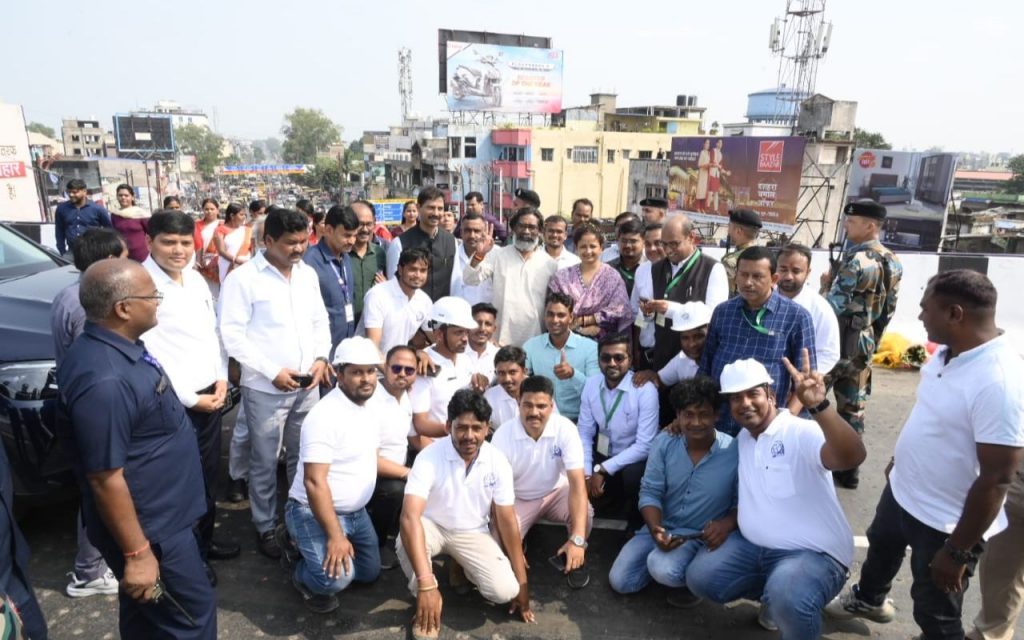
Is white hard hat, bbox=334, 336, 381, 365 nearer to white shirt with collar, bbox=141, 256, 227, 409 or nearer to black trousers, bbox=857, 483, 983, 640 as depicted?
white shirt with collar, bbox=141, 256, 227, 409

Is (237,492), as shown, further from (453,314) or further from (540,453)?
(540,453)

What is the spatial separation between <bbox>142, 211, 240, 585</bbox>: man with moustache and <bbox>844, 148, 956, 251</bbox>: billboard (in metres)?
24.0

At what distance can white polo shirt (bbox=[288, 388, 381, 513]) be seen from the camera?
127 inches

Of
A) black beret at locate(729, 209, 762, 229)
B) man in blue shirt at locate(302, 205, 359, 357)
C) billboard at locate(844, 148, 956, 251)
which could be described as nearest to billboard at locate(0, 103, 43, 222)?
man in blue shirt at locate(302, 205, 359, 357)

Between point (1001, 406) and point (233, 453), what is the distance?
4.23 m

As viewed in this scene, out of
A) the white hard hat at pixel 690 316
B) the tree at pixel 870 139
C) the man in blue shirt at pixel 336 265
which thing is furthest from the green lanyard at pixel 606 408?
the tree at pixel 870 139

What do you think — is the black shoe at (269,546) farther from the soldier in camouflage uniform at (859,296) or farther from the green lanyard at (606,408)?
the soldier in camouflage uniform at (859,296)

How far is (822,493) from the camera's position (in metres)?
2.96

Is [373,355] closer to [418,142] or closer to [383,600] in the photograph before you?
→ [383,600]

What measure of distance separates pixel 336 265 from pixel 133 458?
8.65 ft

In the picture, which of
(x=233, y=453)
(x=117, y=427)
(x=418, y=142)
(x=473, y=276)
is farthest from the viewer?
(x=418, y=142)

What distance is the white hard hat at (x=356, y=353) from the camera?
3328mm

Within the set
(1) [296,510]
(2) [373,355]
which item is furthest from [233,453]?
(2) [373,355]

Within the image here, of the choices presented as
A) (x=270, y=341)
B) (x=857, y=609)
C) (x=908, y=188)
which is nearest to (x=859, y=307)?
(x=857, y=609)
